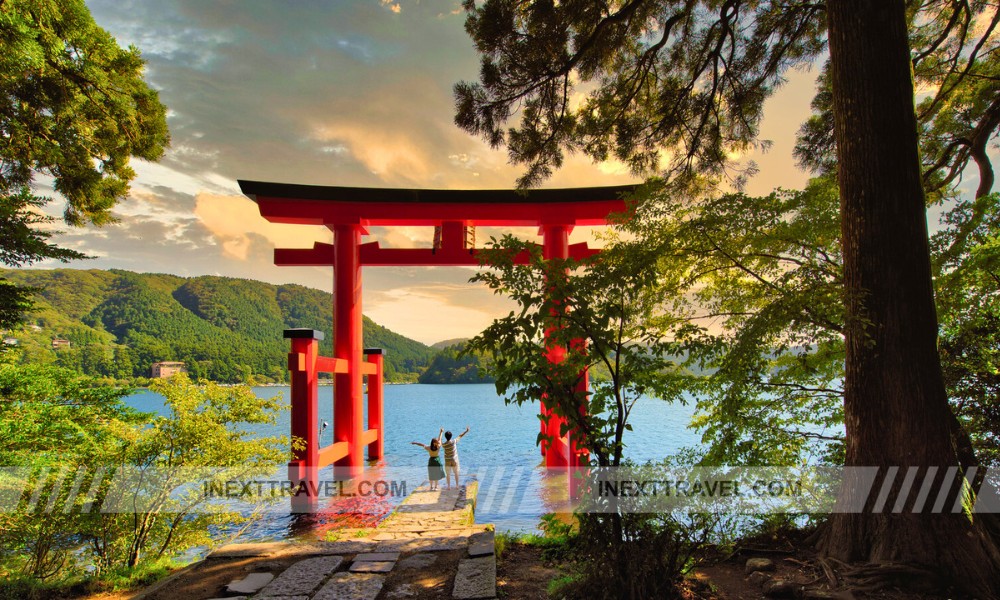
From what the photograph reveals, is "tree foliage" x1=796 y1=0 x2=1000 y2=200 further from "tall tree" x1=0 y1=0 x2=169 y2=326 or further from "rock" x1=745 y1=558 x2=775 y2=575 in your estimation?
"tall tree" x1=0 y1=0 x2=169 y2=326

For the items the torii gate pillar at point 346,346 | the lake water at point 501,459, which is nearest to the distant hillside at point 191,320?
the lake water at point 501,459

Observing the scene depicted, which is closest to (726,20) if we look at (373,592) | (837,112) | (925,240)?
(837,112)

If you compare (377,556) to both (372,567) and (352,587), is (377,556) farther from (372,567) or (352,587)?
(352,587)

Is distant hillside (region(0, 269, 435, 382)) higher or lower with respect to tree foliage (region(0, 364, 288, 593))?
higher

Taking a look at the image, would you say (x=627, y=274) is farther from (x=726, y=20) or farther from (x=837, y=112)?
(x=726, y=20)

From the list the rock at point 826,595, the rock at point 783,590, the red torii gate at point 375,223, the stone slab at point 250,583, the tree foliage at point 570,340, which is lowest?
the stone slab at point 250,583

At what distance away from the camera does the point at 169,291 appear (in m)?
45.2

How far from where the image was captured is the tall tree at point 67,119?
13.2ft

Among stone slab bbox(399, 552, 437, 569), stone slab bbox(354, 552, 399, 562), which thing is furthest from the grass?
stone slab bbox(399, 552, 437, 569)

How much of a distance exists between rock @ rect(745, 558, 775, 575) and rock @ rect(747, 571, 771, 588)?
0.05m

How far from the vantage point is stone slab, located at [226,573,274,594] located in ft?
9.29

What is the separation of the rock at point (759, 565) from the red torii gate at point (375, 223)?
5.06 m

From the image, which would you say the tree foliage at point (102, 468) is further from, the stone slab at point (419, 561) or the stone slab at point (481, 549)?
the stone slab at point (481, 549)

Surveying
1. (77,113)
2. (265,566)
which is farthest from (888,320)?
(77,113)
